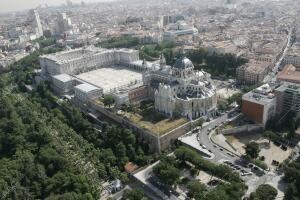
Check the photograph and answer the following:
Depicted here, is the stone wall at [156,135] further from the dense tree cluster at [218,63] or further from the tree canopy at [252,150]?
the dense tree cluster at [218,63]

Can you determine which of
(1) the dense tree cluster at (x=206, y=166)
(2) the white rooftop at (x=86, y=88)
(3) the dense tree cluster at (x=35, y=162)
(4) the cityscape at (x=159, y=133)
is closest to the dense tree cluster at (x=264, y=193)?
(4) the cityscape at (x=159, y=133)

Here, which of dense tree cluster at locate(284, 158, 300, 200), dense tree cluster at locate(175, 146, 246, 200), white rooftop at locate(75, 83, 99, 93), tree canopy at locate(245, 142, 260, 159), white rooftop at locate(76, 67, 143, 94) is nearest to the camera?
dense tree cluster at locate(175, 146, 246, 200)

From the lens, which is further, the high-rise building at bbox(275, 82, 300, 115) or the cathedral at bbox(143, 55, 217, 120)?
the cathedral at bbox(143, 55, 217, 120)

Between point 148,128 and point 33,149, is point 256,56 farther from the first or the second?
point 33,149

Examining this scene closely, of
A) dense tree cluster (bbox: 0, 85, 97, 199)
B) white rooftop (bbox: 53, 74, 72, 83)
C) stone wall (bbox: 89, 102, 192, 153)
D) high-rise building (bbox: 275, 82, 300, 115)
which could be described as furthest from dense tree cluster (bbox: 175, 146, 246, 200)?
white rooftop (bbox: 53, 74, 72, 83)

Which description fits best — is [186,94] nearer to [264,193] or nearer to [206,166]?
[206,166]

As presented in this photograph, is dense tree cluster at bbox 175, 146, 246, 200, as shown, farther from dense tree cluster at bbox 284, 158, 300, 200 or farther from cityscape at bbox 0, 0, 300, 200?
dense tree cluster at bbox 284, 158, 300, 200
